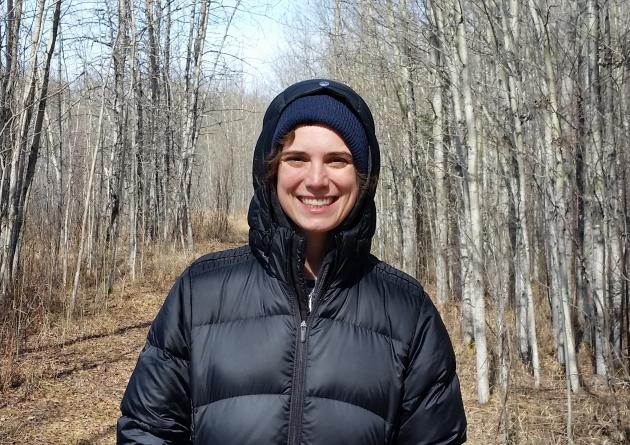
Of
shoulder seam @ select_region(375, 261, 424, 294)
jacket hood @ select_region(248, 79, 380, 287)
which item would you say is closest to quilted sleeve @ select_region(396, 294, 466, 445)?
shoulder seam @ select_region(375, 261, 424, 294)

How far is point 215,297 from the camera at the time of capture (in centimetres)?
141

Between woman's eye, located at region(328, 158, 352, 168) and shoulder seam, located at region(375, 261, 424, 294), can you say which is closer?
woman's eye, located at region(328, 158, 352, 168)

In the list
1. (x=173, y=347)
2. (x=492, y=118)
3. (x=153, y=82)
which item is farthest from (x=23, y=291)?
(x=153, y=82)

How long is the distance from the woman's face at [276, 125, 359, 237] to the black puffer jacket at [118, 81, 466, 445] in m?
0.04

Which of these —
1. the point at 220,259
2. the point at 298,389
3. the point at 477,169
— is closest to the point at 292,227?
the point at 220,259

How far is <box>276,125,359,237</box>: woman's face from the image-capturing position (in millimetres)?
1376

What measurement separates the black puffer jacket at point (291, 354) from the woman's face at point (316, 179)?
0.04m

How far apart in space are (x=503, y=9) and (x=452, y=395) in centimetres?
523

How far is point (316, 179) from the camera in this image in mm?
1358

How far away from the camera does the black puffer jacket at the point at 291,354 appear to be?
133 centimetres

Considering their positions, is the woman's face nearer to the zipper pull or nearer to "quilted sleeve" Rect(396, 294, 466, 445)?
the zipper pull

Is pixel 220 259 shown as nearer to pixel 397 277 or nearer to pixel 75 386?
pixel 397 277

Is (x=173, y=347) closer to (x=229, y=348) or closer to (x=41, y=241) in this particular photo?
(x=229, y=348)

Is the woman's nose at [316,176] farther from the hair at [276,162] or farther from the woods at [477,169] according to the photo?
the woods at [477,169]
